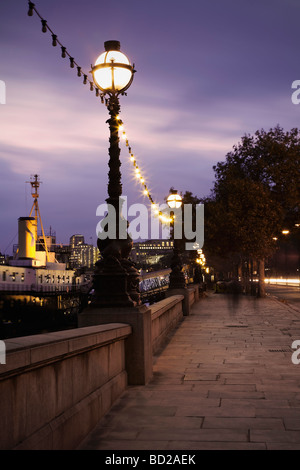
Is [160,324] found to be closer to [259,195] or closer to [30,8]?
[30,8]

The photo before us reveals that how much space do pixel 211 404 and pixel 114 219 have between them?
3348mm

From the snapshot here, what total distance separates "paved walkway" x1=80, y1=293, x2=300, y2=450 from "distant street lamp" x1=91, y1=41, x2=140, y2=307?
1.51 metres

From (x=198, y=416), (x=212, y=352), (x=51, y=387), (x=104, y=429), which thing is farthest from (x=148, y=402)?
(x=212, y=352)

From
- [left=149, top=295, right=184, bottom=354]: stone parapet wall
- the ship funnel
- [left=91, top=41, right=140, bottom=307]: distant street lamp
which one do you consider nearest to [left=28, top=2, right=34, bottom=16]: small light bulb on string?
[left=91, top=41, right=140, bottom=307]: distant street lamp

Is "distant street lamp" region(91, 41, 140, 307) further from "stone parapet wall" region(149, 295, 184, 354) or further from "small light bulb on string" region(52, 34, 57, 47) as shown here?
"stone parapet wall" region(149, 295, 184, 354)

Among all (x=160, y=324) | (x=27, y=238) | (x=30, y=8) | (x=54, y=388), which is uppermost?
(x=30, y=8)

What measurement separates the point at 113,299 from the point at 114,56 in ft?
13.1

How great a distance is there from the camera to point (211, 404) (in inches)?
291

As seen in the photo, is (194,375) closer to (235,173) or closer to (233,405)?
(233,405)

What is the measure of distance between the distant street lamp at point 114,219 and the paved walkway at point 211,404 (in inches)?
59.6

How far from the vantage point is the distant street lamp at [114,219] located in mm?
8883

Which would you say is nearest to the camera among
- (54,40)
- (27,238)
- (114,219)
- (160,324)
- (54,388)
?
(54,388)

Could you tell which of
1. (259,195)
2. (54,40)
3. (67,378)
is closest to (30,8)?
(54,40)

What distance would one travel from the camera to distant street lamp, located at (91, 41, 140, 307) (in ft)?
29.1
